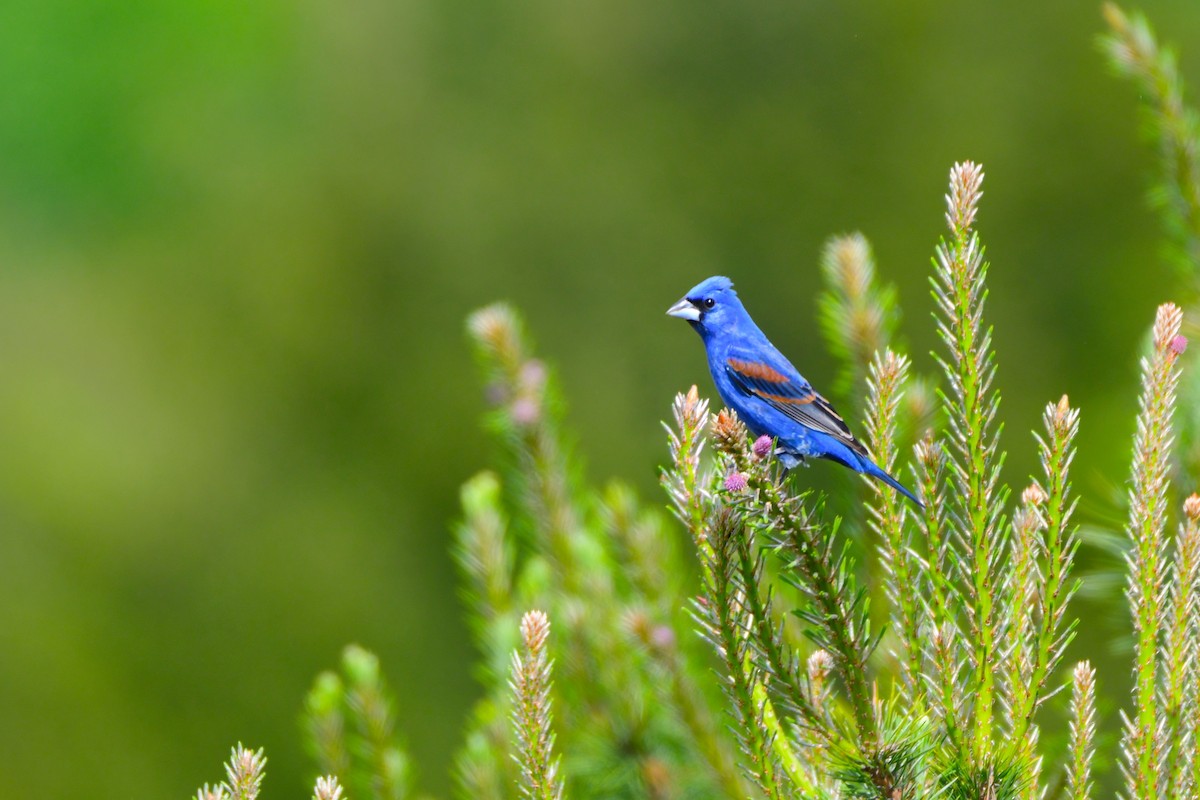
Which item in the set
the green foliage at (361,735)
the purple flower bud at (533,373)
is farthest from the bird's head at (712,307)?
the green foliage at (361,735)

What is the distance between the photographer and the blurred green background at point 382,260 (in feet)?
36.7

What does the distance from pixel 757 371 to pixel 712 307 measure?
10.6 inches

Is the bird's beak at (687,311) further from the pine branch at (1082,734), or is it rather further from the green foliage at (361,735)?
the pine branch at (1082,734)

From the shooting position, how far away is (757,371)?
3518mm

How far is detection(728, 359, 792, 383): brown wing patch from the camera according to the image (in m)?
3.49

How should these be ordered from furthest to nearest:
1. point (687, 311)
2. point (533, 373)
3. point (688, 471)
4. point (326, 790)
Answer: point (687, 311) < point (533, 373) < point (688, 471) < point (326, 790)

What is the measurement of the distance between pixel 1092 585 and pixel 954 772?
1822 mm

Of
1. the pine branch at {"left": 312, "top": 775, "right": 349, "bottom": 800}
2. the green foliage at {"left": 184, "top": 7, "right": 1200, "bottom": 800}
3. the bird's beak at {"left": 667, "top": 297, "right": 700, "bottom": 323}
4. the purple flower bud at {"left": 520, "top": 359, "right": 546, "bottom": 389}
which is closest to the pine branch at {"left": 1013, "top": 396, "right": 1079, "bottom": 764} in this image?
the green foliage at {"left": 184, "top": 7, "right": 1200, "bottom": 800}

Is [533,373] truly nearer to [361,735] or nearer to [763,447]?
[361,735]

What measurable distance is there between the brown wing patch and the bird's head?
0.14 metres

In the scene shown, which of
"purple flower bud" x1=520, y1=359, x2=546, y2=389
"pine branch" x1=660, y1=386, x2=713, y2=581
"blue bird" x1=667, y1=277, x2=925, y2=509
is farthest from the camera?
"blue bird" x1=667, y1=277, x2=925, y2=509

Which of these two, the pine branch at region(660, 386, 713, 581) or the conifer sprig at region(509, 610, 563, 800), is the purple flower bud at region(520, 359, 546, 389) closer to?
the pine branch at region(660, 386, 713, 581)

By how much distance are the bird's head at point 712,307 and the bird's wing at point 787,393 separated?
16 cm

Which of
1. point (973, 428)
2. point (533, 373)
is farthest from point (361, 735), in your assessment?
point (973, 428)
